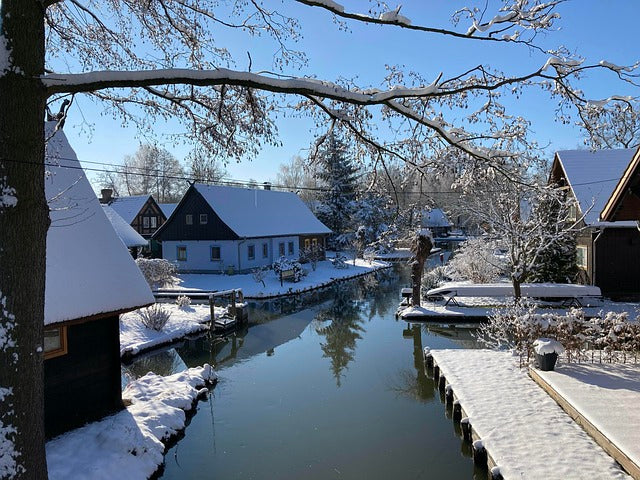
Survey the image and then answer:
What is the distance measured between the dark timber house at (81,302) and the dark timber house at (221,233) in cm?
2107

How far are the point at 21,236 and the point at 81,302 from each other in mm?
4358

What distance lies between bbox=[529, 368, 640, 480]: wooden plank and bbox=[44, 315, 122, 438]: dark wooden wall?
25.9 ft

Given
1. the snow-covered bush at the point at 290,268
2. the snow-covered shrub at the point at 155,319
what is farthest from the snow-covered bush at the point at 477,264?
the snow-covered shrub at the point at 155,319

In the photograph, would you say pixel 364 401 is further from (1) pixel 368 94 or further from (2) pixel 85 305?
(1) pixel 368 94

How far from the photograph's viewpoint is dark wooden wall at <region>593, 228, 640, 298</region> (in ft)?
66.2

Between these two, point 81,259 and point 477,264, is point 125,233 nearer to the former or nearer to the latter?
point 477,264

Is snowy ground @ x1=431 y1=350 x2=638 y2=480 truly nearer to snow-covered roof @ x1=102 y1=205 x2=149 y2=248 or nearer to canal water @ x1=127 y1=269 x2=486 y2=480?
canal water @ x1=127 y1=269 x2=486 y2=480

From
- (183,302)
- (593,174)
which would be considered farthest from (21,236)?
(593,174)

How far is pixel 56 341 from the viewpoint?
26.3 ft

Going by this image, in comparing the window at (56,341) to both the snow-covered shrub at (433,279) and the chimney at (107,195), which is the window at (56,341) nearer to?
the snow-covered shrub at (433,279)

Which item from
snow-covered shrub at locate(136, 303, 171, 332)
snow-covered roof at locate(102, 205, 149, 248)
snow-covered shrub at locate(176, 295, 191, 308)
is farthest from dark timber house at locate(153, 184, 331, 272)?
snow-covered shrub at locate(136, 303, 171, 332)

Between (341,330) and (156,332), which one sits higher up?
(156,332)

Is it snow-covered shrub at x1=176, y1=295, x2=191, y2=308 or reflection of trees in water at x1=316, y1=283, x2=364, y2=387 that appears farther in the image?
snow-covered shrub at x1=176, y1=295, x2=191, y2=308

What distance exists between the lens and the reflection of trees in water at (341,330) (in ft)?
46.6
